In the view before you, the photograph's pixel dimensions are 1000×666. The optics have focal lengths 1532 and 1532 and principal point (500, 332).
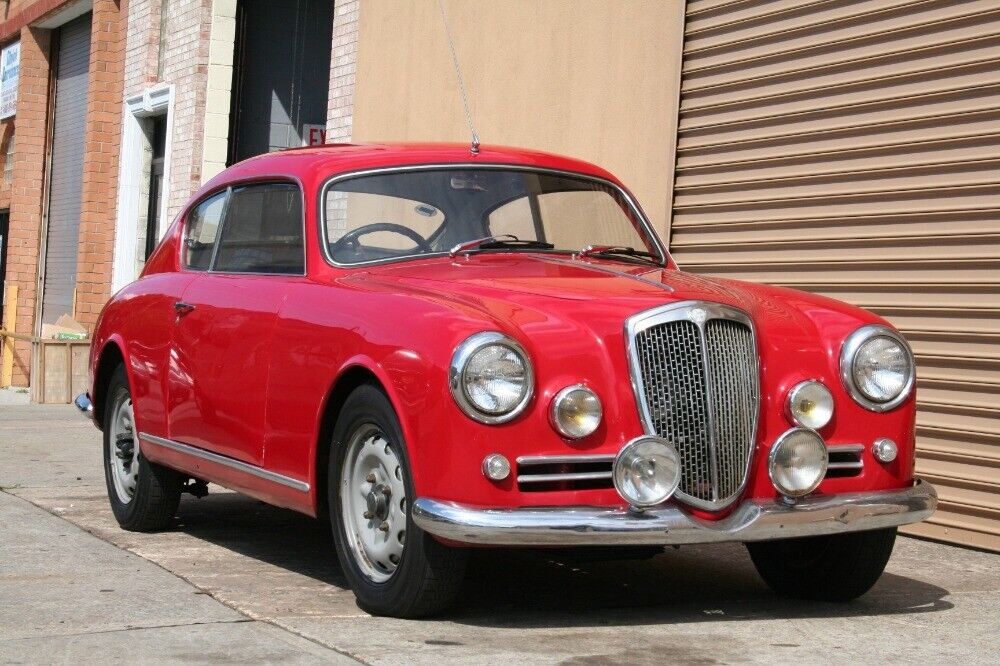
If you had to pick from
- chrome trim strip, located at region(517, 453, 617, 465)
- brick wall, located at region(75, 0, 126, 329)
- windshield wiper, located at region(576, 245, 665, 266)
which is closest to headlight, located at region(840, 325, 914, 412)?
chrome trim strip, located at region(517, 453, 617, 465)

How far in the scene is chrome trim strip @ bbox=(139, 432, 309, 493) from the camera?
17.4 ft

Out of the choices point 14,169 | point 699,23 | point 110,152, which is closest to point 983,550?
point 699,23

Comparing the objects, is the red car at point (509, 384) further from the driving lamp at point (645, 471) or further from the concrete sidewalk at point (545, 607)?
the concrete sidewalk at point (545, 607)

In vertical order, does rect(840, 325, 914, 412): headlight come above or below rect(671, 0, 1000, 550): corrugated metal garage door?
below

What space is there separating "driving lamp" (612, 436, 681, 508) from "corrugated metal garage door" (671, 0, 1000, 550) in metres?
3.23

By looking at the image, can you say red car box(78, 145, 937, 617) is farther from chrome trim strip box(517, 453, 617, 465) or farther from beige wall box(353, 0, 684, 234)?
beige wall box(353, 0, 684, 234)

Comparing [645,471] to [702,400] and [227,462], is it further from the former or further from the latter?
[227,462]

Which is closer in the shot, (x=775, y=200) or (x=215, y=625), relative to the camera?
(x=215, y=625)

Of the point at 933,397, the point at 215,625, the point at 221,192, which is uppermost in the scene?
the point at 221,192

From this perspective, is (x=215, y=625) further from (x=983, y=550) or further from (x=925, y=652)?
(x=983, y=550)

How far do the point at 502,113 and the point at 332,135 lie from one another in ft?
6.24

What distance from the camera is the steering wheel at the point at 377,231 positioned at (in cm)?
566

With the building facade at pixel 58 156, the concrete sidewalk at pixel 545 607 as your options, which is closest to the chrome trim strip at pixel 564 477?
the concrete sidewalk at pixel 545 607

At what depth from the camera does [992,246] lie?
7.27 meters
